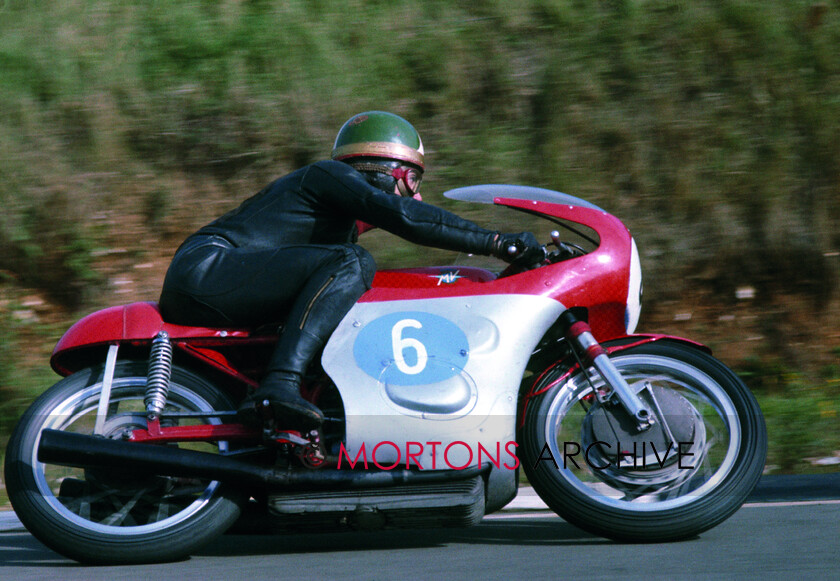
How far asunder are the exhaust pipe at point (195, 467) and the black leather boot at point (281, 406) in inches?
6.4

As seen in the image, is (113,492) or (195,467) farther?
(113,492)

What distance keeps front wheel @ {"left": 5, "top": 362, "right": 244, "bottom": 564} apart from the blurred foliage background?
2.67 m

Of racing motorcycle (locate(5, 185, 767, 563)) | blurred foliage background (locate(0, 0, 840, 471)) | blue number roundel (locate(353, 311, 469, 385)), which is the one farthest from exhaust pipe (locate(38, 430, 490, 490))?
blurred foliage background (locate(0, 0, 840, 471))

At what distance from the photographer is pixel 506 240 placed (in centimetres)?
337

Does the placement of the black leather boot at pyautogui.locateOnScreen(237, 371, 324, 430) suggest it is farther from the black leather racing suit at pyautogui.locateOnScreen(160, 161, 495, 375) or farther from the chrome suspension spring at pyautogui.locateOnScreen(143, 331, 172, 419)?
the chrome suspension spring at pyautogui.locateOnScreen(143, 331, 172, 419)

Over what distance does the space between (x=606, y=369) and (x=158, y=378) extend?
61.2 inches

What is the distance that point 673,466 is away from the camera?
3.37m

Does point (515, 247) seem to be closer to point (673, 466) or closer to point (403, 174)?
point (403, 174)

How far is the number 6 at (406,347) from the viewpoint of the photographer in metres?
3.29

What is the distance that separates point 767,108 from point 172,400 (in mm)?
4840

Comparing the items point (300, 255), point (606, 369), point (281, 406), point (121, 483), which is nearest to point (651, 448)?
point (606, 369)

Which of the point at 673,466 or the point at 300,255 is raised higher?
the point at 300,255

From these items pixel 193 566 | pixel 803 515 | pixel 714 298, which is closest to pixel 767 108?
pixel 714 298

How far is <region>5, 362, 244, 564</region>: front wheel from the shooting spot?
325cm
